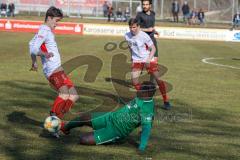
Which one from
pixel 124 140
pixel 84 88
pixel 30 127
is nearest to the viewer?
Answer: pixel 124 140

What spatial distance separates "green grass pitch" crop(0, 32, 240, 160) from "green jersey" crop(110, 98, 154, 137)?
13.2 inches

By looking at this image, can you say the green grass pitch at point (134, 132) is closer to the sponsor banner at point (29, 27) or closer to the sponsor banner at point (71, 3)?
the sponsor banner at point (29, 27)

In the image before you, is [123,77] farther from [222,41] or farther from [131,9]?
[131,9]

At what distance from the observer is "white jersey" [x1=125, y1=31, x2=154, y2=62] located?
12250mm

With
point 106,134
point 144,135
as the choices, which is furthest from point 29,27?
point 144,135

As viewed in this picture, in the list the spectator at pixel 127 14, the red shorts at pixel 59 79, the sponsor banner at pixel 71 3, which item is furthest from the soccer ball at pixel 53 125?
the sponsor banner at pixel 71 3

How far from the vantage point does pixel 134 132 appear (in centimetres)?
979

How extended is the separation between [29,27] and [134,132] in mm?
34982

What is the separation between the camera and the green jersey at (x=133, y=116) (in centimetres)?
843

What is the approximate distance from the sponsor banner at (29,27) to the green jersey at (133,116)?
34865 mm

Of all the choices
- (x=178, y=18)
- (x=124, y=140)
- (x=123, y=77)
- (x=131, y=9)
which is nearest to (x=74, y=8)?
(x=131, y=9)

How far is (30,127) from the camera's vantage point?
9.77 meters

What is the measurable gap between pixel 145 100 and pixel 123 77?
957cm

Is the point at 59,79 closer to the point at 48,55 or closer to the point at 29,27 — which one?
the point at 48,55
